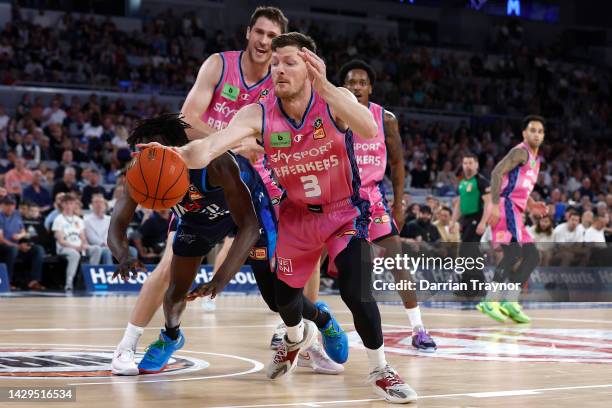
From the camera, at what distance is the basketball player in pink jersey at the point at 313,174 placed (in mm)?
5562

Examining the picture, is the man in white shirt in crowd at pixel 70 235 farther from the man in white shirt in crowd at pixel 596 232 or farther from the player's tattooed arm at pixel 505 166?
the man in white shirt in crowd at pixel 596 232

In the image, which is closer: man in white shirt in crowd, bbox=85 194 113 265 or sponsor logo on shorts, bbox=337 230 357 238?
sponsor logo on shorts, bbox=337 230 357 238

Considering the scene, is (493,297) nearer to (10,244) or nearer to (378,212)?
(378,212)

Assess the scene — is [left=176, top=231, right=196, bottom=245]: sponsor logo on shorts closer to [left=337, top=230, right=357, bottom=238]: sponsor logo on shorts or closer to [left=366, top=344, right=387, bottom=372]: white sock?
[left=337, top=230, right=357, bottom=238]: sponsor logo on shorts

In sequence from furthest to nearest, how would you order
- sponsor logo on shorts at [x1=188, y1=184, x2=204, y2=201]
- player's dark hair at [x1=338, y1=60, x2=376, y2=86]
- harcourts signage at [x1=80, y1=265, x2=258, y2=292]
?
harcourts signage at [x1=80, y1=265, x2=258, y2=292], player's dark hair at [x1=338, y1=60, x2=376, y2=86], sponsor logo on shorts at [x1=188, y1=184, x2=204, y2=201]

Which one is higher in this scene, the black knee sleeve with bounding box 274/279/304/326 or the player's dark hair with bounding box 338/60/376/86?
the player's dark hair with bounding box 338/60/376/86

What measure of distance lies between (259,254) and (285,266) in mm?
683

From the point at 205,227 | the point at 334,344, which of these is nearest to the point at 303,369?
the point at 334,344

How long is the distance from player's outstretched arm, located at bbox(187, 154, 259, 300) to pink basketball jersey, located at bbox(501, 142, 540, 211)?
6.15 m

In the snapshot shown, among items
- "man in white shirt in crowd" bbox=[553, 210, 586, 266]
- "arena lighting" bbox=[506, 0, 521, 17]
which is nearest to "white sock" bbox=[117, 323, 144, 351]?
"man in white shirt in crowd" bbox=[553, 210, 586, 266]

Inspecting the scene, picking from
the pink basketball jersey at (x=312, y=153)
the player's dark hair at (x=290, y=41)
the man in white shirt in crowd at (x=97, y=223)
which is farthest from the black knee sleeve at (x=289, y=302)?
the man in white shirt in crowd at (x=97, y=223)

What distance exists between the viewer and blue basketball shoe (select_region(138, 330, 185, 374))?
6488 millimetres

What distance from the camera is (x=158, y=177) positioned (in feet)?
18.0

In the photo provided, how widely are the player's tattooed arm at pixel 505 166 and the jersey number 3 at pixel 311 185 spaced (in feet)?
20.0
